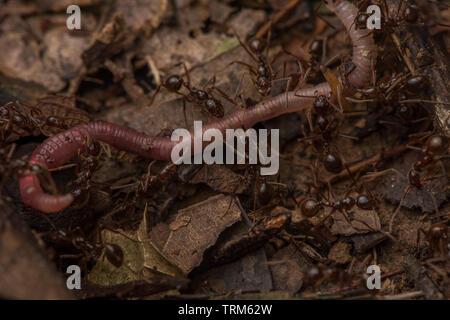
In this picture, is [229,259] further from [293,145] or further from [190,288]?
[293,145]

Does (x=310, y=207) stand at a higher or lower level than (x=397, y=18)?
lower

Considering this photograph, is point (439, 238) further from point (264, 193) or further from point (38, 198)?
point (38, 198)

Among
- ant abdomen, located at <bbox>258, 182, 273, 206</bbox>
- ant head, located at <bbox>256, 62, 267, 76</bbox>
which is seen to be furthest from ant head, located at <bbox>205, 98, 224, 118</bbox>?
ant abdomen, located at <bbox>258, 182, 273, 206</bbox>

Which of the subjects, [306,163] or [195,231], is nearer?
[195,231]

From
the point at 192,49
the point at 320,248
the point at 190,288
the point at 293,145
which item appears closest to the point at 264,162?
the point at 293,145

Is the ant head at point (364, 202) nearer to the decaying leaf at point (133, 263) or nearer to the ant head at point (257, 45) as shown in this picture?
the decaying leaf at point (133, 263)

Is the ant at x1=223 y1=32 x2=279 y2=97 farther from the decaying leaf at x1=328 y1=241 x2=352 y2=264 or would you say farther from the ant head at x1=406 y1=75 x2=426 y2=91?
the decaying leaf at x1=328 y1=241 x2=352 y2=264

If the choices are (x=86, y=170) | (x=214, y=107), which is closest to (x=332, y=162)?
(x=214, y=107)

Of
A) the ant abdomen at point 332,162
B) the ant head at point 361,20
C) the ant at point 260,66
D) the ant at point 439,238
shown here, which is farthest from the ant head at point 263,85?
the ant at point 439,238
